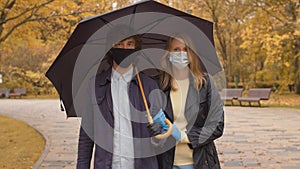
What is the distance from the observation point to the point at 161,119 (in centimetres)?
256

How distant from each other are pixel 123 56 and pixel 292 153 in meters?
5.63

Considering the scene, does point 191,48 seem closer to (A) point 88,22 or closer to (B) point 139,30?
(B) point 139,30

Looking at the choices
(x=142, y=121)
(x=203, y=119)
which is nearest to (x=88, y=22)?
(x=142, y=121)

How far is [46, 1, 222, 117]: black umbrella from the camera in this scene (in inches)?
117

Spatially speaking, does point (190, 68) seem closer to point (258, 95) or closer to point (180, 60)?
point (180, 60)

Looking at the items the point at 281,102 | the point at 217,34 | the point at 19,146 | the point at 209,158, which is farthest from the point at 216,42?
the point at 209,158

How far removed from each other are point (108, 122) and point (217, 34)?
Answer: 28268 millimetres

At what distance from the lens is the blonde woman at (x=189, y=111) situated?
8.84 ft

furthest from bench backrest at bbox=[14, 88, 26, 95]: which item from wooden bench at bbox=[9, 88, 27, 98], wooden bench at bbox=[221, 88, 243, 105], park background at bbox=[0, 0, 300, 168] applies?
wooden bench at bbox=[221, 88, 243, 105]

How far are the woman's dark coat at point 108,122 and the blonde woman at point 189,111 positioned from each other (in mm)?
159

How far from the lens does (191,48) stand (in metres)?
2.81

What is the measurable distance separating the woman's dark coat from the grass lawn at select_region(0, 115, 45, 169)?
14.4ft

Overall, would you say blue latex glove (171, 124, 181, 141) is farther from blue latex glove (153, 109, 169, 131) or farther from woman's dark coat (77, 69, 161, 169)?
woman's dark coat (77, 69, 161, 169)

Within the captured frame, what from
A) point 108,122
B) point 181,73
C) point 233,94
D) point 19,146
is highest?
point 181,73
